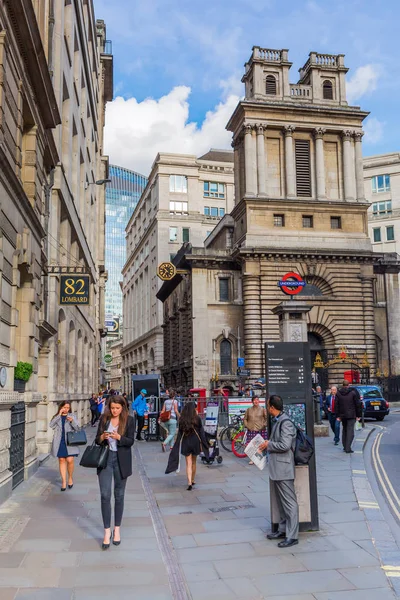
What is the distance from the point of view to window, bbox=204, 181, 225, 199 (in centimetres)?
7706

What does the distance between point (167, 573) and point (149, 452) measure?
483 inches

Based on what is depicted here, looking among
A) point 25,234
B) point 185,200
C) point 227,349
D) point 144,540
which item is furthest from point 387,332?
point 144,540

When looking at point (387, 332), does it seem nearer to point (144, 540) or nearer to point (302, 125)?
point (302, 125)

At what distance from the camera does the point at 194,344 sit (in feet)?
146

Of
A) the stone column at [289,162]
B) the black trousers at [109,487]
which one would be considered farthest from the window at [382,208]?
the black trousers at [109,487]

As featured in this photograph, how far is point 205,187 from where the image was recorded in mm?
77062

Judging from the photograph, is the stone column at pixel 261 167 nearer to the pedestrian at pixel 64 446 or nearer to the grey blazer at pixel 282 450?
the pedestrian at pixel 64 446

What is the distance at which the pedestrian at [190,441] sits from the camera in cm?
1164

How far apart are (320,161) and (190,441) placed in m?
38.9

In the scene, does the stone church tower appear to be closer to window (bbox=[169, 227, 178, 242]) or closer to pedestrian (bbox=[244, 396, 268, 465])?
window (bbox=[169, 227, 178, 242])

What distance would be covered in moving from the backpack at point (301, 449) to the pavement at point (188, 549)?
3.34 ft

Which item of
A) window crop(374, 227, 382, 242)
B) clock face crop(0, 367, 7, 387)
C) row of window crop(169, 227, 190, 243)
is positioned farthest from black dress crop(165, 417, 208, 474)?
window crop(374, 227, 382, 242)

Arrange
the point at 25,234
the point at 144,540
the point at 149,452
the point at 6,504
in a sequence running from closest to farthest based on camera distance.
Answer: the point at 144,540, the point at 6,504, the point at 25,234, the point at 149,452

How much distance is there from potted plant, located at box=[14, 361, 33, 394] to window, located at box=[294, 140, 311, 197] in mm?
37384
